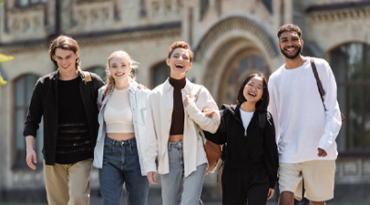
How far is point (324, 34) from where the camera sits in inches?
594

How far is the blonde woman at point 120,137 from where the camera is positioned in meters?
6.44

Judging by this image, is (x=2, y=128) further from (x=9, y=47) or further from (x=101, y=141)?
(x=101, y=141)

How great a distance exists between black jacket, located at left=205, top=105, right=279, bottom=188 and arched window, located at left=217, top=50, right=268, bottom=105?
33.0 ft

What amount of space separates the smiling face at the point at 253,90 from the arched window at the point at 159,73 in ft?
40.9

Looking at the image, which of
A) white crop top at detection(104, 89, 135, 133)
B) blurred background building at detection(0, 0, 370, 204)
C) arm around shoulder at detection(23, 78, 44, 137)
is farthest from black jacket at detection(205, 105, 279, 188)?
blurred background building at detection(0, 0, 370, 204)

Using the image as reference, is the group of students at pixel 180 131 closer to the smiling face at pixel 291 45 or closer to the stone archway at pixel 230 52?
the smiling face at pixel 291 45

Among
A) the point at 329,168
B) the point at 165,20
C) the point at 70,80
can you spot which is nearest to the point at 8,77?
the point at 165,20

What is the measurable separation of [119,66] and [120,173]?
113cm

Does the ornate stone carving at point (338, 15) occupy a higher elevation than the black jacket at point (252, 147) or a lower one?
higher

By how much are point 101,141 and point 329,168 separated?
2329 mm

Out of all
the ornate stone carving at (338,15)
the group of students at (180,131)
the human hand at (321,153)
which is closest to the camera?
the human hand at (321,153)

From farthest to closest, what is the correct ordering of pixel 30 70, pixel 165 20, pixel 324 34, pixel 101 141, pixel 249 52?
1. pixel 30 70
2. pixel 165 20
3. pixel 249 52
4. pixel 324 34
5. pixel 101 141

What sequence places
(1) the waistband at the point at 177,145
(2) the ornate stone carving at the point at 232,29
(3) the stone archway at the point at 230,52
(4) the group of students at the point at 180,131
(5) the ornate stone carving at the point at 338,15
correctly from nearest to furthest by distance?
1. (4) the group of students at the point at 180,131
2. (1) the waistband at the point at 177,145
3. (5) the ornate stone carving at the point at 338,15
4. (2) the ornate stone carving at the point at 232,29
5. (3) the stone archway at the point at 230,52

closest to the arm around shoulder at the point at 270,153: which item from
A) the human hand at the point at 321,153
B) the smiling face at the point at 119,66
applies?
the human hand at the point at 321,153
